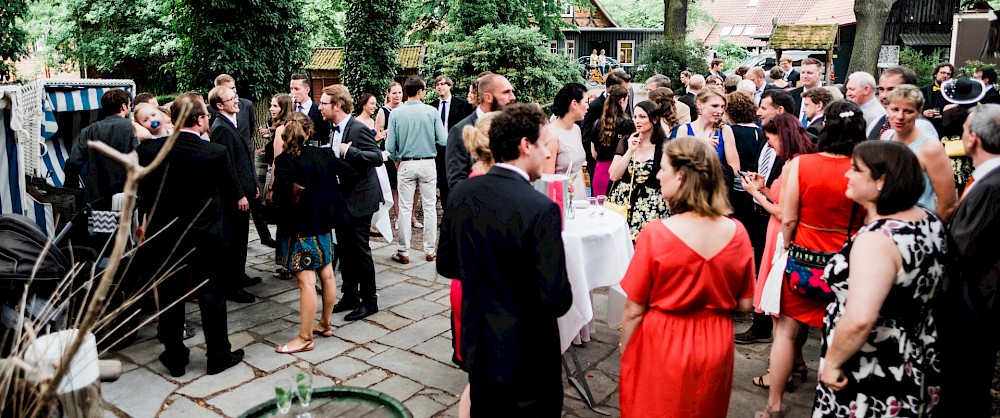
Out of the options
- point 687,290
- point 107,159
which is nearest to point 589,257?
point 687,290

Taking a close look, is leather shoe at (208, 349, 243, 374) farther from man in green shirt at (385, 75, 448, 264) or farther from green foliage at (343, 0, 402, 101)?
green foliage at (343, 0, 402, 101)

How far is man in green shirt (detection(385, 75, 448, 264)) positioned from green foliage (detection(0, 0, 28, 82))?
36.4ft

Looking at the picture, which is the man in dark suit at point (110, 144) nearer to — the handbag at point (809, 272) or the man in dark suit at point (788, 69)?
the handbag at point (809, 272)

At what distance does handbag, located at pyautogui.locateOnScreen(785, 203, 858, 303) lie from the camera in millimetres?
3258

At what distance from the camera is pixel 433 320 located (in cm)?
517

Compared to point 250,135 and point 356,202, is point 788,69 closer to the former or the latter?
point 250,135

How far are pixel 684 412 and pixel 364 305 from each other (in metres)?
3.12

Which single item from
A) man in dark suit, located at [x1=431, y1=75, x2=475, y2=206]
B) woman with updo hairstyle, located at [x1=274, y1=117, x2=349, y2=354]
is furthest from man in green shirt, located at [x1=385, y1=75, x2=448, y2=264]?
woman with updo hairstyle, located at [x1=274, y1=117, x2=349, y2=354]

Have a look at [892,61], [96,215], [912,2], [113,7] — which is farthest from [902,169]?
[912,2]

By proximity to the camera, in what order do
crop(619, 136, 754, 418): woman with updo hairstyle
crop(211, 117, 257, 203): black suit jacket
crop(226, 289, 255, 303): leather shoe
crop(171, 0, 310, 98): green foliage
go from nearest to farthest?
crop(619, 136, 754, 418): woman with updo hairstyle
crop(211, 117, 257, 203): black suit jacket
crop(226, 289, 255, 303): leather shoe
crop(171, 0, 310, 98): green foliage

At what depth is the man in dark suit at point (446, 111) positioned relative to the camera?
7.44 metres

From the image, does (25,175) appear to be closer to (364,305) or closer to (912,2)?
(364,305)

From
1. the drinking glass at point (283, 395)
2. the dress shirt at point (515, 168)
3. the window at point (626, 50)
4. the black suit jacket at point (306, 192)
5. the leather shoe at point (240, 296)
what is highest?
the window at point (626, 50)

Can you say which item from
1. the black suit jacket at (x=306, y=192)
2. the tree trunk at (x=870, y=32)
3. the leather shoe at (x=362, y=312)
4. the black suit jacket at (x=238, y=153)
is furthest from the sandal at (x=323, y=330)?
the tree trunk at (x=870, y=32)
